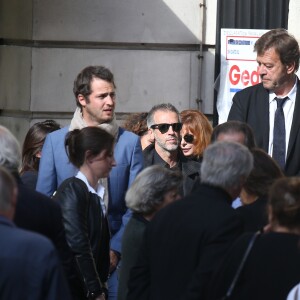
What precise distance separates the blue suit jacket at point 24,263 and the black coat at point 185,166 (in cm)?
332

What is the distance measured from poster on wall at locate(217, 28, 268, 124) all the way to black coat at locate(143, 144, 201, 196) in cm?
211

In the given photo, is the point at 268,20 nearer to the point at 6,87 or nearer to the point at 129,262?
the point at 6,87

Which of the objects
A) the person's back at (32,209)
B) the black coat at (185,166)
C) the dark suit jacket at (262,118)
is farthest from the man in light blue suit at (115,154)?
the person's back at (32,209)

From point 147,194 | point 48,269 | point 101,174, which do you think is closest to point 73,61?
point 101,174

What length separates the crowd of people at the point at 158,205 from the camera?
5309 millimetres

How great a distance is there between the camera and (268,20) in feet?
35.8

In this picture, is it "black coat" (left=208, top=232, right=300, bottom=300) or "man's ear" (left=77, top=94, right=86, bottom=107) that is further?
"man's ear" (left=77, top=94, right=86, bottom=107)

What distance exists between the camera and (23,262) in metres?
4.83

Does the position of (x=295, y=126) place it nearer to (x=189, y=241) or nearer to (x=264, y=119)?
(x=264, y=119)

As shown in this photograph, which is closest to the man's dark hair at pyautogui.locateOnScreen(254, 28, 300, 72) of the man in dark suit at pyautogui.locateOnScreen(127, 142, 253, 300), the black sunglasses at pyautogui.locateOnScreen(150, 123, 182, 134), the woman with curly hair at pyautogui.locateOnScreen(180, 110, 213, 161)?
the black sunglasses at pyautogui.locateOnScreen(150, 123, 182, 134)

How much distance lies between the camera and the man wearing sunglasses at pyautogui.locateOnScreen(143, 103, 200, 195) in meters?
8.48

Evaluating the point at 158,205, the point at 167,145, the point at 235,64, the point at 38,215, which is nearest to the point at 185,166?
the point at 167,145

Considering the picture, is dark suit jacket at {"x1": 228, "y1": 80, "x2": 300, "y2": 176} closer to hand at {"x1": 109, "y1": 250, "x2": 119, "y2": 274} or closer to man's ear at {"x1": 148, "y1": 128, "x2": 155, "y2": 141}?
man's ear at {"x1": 148, "y1": 128, "x2": 155, "y2": 141}

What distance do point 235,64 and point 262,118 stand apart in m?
2.76
